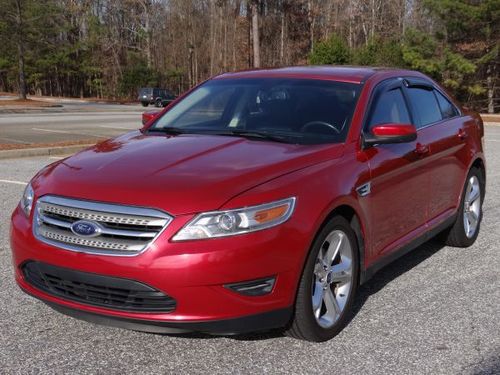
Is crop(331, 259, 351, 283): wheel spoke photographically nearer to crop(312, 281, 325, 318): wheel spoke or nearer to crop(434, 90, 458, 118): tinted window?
crop(312, 281, 325, 318): wheel spoke

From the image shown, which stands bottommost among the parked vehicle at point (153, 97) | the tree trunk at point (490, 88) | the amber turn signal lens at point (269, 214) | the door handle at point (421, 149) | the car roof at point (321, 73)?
the parked vehicle at point (153, 97)

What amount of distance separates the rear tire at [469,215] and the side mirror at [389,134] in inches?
75.4

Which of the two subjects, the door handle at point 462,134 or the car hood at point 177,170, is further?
the door handle at point 462,134

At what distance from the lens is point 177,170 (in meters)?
3.47

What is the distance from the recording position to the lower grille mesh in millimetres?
3135

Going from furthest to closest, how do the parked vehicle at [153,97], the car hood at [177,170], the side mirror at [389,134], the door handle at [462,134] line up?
the parked vehicle at [153,97] → the door handle at [462,134] → the side mirror at [389,134] → the car hood at [177,170]

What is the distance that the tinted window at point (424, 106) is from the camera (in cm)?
512

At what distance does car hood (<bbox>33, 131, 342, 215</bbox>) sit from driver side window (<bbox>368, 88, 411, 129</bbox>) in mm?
683

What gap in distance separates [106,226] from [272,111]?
69.1 inches

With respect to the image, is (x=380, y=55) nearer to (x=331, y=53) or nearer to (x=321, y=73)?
(x=331, y=53)

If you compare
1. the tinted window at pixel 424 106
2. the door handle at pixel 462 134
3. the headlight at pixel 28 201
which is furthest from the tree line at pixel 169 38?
the headlight at pixel 28 201

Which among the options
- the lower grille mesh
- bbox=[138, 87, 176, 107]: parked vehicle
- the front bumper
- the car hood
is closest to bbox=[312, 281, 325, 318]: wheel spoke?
the front bumper

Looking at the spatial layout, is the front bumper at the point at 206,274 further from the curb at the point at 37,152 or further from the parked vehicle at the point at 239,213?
the curb at the point at 37,152

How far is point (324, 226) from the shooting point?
3.53 meters
